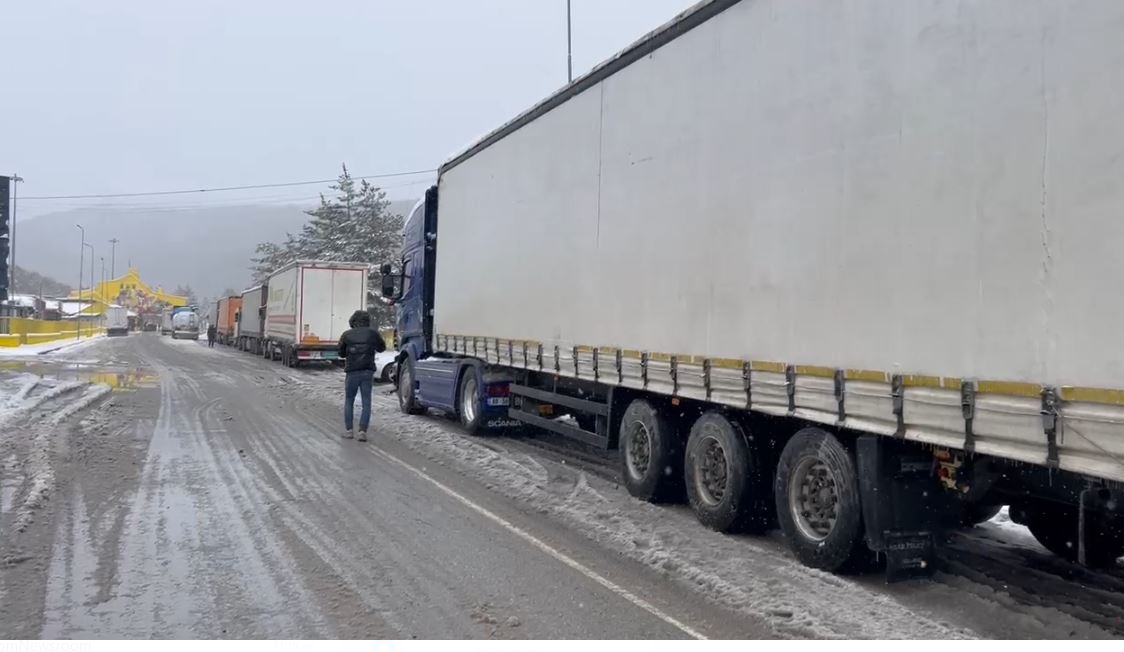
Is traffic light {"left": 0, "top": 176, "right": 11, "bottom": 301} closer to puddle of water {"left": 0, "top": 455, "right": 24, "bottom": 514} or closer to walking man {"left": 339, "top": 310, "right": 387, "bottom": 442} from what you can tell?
walking man {"left": 339, "top": 310, "right": 387, "bottom": 442}

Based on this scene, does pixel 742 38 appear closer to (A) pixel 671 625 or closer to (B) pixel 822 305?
(B) pixel 822 305

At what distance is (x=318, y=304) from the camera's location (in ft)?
94.9

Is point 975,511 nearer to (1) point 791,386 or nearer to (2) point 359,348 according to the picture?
(1) point 791,386

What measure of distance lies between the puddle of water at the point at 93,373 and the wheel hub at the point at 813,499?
1692cm

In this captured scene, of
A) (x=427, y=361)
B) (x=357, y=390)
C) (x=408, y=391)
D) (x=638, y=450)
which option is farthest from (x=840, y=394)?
(x=408, y=391)

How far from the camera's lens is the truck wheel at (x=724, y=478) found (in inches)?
248

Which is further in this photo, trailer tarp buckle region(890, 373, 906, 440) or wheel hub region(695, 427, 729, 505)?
wheel hub region(695, 427, 729, 505)

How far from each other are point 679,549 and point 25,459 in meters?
7.52

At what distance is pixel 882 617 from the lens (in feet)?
15.5

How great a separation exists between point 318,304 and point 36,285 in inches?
6150

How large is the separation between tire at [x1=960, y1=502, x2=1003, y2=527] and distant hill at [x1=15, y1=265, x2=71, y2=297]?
155123mm

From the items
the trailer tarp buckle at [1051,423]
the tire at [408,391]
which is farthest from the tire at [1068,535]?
the tire at [408,391]

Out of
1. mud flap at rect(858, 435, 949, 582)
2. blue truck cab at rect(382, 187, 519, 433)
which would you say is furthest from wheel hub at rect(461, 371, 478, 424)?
mud flap at rect(858, 435, 949, 582)

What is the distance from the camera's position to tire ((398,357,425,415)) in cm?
1459
